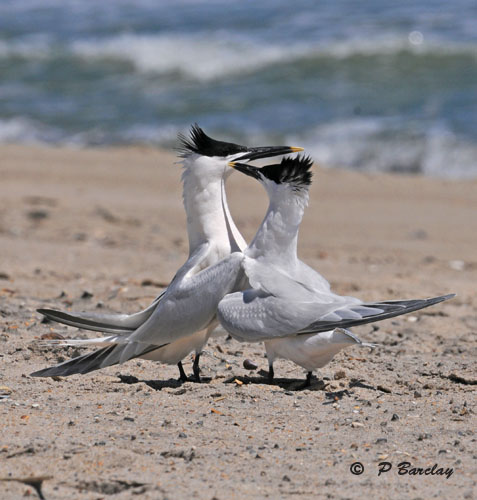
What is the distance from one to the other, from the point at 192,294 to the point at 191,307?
60mm

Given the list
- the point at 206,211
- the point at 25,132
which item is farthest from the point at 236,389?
the point at 25,132

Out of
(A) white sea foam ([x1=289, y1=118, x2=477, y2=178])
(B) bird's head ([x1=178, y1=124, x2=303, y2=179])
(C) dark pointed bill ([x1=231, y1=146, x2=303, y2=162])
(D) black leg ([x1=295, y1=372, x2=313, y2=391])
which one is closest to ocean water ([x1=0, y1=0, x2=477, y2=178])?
(A) white sea foam ([x1=289, y1=118, x2=477, y2=178])

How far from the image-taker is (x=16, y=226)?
26.5 ft

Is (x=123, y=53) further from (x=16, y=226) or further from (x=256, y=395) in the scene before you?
(x=256, y=395)

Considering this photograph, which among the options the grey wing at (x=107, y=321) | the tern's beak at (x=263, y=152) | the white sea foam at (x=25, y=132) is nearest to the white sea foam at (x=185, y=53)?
the white sea foam at (x=25, y=132)

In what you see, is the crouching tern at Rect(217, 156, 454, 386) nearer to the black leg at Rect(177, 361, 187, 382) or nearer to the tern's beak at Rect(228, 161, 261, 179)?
the tern's beak at Rect(228, 161, 261, 179)

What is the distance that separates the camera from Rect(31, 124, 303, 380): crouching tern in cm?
410

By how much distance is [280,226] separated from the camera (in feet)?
13.5

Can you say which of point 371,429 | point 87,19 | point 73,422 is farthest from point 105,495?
point 87,19

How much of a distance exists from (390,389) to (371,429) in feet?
1.94

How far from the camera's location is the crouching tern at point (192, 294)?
4.10 metres

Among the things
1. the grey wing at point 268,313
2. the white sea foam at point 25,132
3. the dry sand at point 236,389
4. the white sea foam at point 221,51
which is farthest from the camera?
the white sea foam at point 221,51

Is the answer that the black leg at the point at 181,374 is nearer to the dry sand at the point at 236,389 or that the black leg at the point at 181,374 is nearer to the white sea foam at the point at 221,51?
the dry sand at the point at 236,389

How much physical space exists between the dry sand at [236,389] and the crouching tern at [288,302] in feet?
0.79
